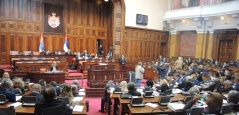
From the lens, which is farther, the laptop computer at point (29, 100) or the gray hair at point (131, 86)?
the gray hair at point (131, 86)

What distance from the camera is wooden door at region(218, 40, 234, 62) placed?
48.3 ft

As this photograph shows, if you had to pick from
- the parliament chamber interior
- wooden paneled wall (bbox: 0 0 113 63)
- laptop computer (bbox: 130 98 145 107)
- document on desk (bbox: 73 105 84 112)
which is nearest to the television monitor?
the parliament chamber interior

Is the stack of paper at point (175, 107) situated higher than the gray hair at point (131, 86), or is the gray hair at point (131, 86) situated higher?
the gray hair at point (131, 86)

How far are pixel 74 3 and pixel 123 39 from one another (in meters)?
5.23

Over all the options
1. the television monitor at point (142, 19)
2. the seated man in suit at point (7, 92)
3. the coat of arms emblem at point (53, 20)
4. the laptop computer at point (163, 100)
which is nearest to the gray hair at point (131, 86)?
the laptop computer at point (163, 100)

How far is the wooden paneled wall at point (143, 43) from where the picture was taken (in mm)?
17125

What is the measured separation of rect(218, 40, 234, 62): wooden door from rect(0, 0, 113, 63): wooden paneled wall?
923 centimetres

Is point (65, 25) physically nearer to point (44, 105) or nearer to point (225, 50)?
point (225, 50)

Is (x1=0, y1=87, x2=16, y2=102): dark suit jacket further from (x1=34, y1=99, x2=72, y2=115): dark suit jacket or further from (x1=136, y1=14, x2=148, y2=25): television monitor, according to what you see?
(x1=136, y1=14, x2=148, y2=25): television monitor

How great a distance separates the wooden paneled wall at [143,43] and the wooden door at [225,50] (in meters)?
5.30

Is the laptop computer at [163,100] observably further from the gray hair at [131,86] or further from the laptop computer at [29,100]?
the laptop computer at [29,100]

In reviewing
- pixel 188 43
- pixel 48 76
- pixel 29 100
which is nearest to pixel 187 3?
pixel 188 43

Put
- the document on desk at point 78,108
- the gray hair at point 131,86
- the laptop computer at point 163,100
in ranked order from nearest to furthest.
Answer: the document on desk at point 78,108 < the laptop computer at point 163,100 < the gray hair at point 131,86

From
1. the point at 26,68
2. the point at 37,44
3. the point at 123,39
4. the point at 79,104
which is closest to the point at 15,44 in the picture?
the point at 37,44
